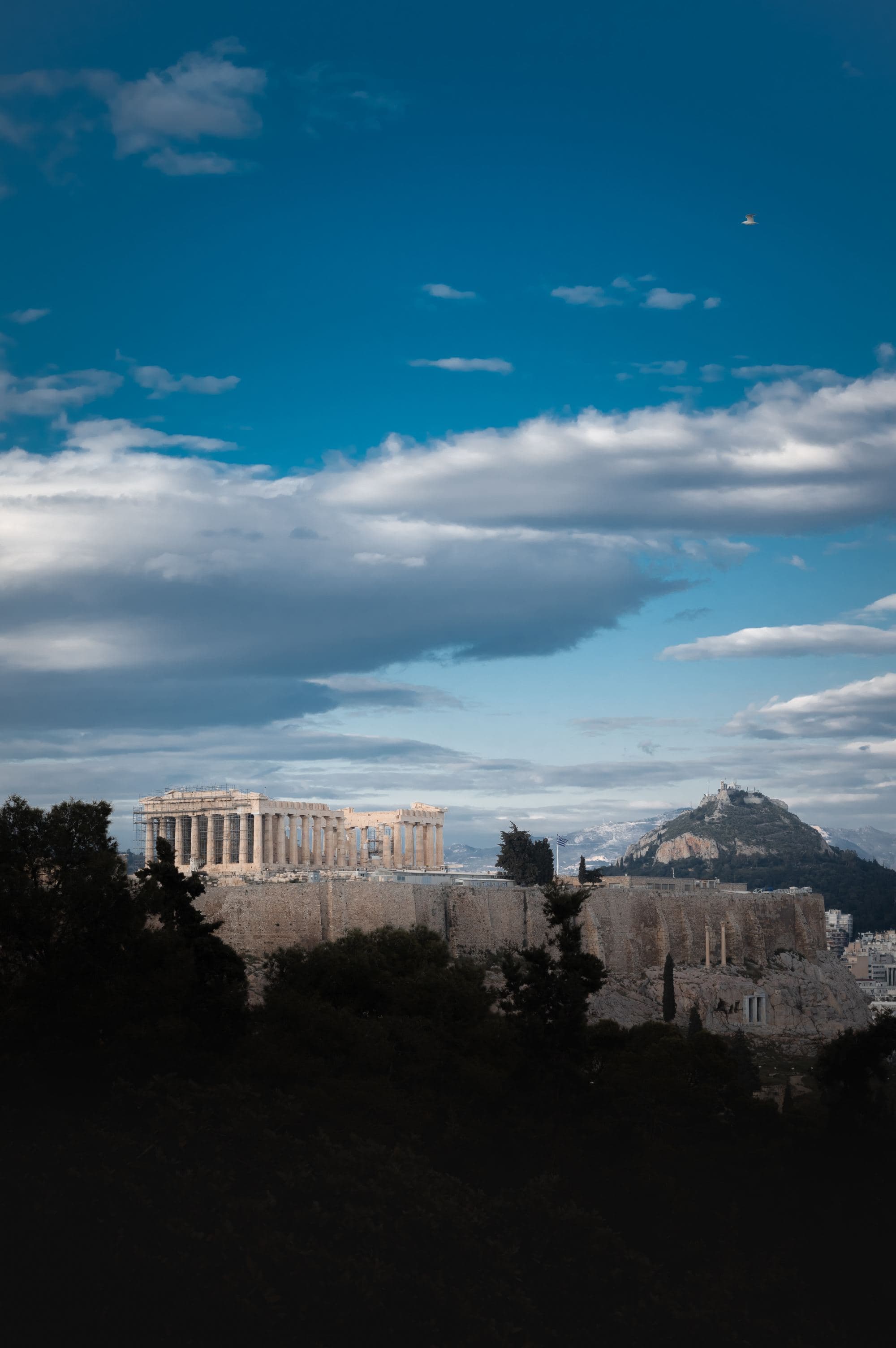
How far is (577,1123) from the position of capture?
3177 cm

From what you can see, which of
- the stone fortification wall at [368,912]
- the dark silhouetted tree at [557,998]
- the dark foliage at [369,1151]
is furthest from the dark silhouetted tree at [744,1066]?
the stone fortification wall at [368,912]

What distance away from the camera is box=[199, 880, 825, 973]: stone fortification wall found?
1841 inches

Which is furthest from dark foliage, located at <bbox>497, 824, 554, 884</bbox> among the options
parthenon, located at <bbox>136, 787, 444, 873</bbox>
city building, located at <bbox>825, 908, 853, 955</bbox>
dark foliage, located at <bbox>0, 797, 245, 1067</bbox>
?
city building, located at <bbox>825, 908, 853, 955</bbox>

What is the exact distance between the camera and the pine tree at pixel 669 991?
190 feet

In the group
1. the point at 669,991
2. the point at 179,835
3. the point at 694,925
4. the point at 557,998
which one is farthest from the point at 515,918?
the point at 557,998

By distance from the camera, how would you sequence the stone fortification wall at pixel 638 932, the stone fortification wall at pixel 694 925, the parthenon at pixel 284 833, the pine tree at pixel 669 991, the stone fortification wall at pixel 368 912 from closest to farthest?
the stone fortification wall at pixel 368 912, the stone fortification wall at pixel 638 932, the pine tree at pixel 669 991, the stone fortification wall at pixel 694 925, the parthenon at pixel 284 833

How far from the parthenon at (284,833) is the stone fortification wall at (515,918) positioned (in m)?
9.60

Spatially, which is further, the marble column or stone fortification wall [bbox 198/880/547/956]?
the marble column

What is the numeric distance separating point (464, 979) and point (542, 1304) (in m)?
12.5

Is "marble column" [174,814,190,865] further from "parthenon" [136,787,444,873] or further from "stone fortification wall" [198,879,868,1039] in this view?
"stone fortification wall" [198,879,868,1039]

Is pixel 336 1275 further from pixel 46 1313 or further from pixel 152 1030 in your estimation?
pixel 152 1030

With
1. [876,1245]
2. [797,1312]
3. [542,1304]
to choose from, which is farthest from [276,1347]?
[876,1245]

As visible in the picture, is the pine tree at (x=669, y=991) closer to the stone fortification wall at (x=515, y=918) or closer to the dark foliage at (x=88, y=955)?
the stone fortification wall at (x=515, y=918)

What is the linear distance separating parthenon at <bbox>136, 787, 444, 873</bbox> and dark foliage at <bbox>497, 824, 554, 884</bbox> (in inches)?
150
